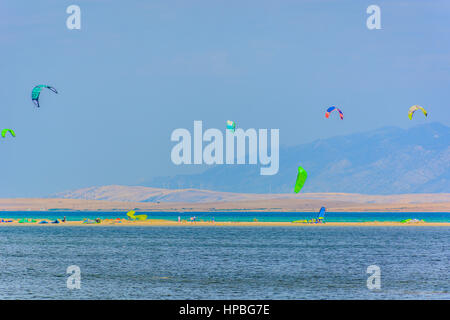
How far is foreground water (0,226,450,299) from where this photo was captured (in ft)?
131

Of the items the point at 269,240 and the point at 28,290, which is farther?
the point at 269,240

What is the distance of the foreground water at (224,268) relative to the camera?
39.9m

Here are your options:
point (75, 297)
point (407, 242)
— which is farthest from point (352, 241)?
point (75, 297)

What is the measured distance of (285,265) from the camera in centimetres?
5303

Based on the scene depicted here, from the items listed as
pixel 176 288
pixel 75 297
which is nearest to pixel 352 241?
pixel 176 288

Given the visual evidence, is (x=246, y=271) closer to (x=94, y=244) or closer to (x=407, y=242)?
(x=94, y=244)

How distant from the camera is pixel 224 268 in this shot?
50.9 m

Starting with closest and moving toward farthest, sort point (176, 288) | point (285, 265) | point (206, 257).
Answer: point (176, 288) < point (285, 265) < point (206, 257)

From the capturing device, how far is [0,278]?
45062 millimetres

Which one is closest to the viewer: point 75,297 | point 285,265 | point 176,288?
point 75,297
